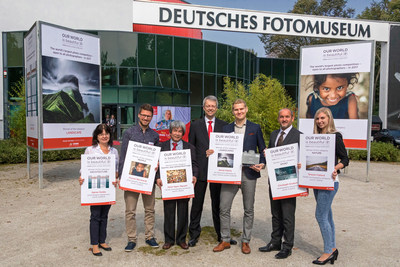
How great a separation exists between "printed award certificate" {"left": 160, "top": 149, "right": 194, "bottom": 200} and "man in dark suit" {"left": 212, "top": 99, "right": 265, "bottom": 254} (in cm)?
37

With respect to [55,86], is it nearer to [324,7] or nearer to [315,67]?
[315,67]

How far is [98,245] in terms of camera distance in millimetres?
4152

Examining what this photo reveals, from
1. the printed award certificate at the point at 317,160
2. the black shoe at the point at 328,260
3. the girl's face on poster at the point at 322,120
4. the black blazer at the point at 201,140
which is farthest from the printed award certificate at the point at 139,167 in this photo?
the black shoe at the point at 328,260

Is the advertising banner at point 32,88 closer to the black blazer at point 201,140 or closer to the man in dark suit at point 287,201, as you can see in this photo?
the black blazer at point 201,140

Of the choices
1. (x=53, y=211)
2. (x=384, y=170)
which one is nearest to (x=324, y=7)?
(x=384, y=170)

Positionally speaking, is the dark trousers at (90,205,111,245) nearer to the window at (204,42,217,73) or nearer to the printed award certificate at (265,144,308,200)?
the printed award certificate at (265,144,308,200)

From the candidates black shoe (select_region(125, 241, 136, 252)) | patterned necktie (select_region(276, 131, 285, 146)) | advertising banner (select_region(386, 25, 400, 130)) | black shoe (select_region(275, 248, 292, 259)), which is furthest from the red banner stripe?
advertising banner (select_region(386, 25, 400, 130))

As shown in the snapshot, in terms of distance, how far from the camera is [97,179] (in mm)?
3945

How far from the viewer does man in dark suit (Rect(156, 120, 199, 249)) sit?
13.3 ft

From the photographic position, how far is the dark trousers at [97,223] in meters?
4.00

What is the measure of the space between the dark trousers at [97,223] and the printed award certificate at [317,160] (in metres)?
2.47

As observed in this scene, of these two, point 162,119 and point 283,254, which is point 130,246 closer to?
point 283,254

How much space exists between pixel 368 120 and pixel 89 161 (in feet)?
26.8

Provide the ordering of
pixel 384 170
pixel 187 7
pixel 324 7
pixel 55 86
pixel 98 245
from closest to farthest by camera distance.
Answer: pixel 98 245 < pixel 55 86 < pixel 384 170 < pixel 187 7 < pixel 324 7
